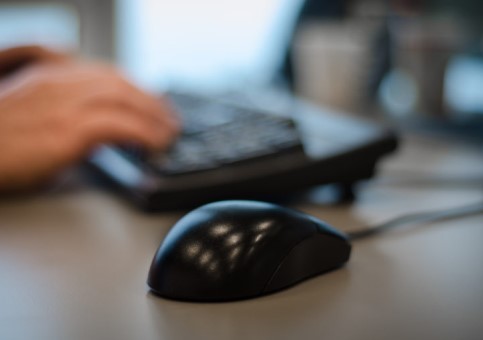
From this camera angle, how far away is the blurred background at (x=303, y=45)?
1.07 metres

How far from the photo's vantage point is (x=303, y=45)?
3.93 ft

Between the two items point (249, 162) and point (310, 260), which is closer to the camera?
point (310, 260)

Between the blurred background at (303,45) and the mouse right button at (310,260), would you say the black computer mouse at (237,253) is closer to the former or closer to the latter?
the mouse right button at (310,260)

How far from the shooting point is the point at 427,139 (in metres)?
0.92

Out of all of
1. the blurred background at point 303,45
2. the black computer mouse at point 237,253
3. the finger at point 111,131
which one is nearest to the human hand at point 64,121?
the finger at point 111,131

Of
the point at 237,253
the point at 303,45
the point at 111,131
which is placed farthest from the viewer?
the point at 303,45

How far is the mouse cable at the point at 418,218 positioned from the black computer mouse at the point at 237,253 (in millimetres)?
99

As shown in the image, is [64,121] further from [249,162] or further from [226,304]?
[226,304]

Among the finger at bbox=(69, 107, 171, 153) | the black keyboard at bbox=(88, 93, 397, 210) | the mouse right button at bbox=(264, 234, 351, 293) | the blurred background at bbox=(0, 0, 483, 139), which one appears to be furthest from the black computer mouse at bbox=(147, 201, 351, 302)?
the blurred background at bbox=(0, 0, 483, 139)

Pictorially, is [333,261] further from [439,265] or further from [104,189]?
[104,189]

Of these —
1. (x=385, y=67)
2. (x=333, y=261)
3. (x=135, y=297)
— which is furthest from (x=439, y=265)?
(x=385, y=67)

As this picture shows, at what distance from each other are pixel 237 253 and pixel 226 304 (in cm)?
3

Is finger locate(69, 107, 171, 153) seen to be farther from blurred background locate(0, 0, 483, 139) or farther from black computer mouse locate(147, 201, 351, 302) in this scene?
black computer mouse locate(147, 201, 351, 302)

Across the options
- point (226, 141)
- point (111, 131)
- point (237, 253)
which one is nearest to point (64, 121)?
point (111, 131)
